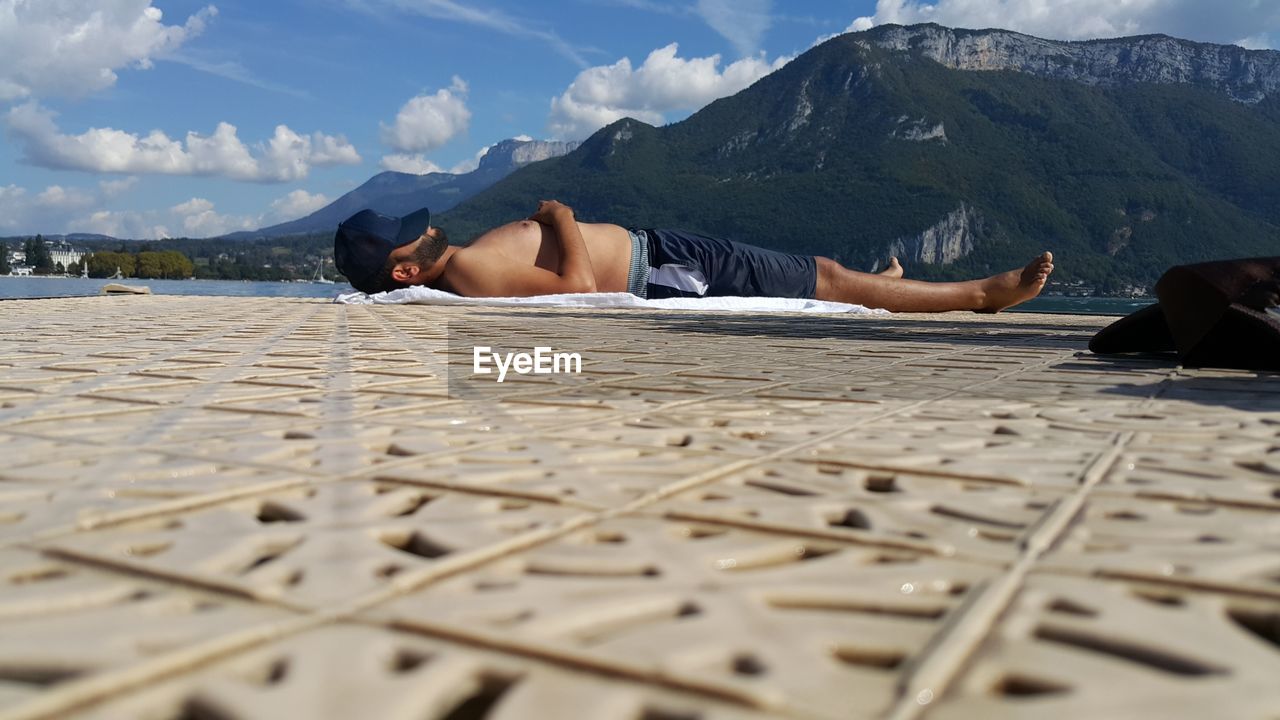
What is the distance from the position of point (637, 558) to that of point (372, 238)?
22.1 ft

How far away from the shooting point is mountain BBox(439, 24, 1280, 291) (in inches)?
2822

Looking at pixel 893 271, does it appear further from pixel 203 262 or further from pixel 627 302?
pixel 203 262

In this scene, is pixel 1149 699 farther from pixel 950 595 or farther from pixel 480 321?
pixel 480 321

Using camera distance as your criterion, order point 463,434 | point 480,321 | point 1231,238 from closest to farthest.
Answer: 1. point 463,434
2. point 480,321
3. point 1231,238

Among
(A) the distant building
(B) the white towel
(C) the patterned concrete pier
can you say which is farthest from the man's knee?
(A) the distant building

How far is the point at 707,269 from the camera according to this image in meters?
7.31

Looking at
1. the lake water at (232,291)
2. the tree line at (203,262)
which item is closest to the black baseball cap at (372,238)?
the lake water at (232,291)

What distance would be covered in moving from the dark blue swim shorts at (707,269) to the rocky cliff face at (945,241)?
6567 centimetres

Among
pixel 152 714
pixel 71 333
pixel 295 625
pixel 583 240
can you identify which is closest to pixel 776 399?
pixel 295 625

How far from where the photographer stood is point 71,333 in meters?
3.70

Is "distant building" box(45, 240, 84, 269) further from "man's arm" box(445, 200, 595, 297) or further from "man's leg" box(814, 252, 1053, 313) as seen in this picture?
"man's leg" box(814, 252, 1053, 313)

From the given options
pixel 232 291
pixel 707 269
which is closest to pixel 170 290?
pixel 232 291

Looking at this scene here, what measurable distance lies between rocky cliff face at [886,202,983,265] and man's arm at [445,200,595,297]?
2623 inches

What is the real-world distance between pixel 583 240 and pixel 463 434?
5563 mm
